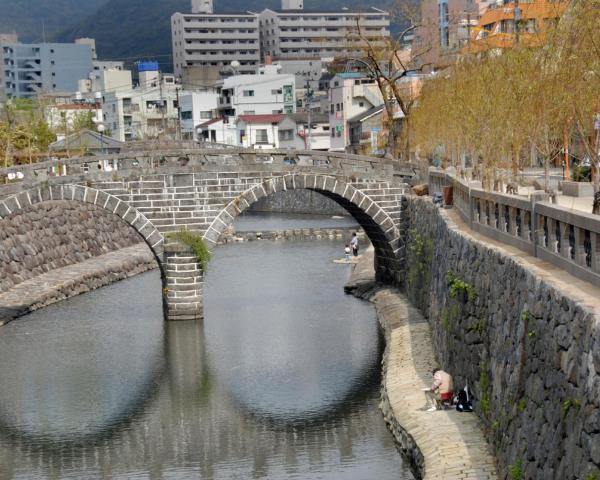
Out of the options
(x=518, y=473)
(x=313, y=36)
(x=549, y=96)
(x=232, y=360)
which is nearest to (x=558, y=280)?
(x=518, y=473)

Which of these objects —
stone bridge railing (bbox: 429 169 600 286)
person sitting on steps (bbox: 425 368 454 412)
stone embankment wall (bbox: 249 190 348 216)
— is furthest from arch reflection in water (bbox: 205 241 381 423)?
stone embankment wall (bbox: 249 190 348 216)

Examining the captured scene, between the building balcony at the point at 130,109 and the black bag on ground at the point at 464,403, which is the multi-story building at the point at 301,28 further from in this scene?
the black bag on ground at the point at 464,403

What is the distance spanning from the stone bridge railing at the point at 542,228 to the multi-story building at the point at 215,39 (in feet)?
423

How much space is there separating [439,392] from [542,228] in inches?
211

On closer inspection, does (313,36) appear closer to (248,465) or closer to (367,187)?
(367,187)

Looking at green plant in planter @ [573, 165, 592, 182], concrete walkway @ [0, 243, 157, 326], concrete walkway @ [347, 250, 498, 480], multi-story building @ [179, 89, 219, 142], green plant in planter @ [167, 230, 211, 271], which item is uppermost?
multi-story building @ [179, 89, 219, 142]

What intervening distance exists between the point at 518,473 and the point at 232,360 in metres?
17.6

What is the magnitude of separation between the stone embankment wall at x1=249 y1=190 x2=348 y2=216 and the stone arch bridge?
4415 cm

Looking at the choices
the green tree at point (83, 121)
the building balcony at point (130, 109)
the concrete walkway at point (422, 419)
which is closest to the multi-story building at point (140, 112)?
the building balcony at point (130, 109)

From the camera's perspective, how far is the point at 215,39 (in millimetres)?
155875

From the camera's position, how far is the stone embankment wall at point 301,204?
8788cm

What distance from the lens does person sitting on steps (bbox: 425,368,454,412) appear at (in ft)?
75.0

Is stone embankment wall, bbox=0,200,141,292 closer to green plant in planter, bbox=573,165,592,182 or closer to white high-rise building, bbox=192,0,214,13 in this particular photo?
green plant in planter, bbox=573,165,592,182

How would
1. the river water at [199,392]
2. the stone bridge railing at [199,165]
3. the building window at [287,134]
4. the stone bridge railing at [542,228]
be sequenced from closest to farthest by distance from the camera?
the stone bridge railing at [542,228] → the river water at [199,392] → the stone bridge railing at [199,165] → the building window at [287,134]
